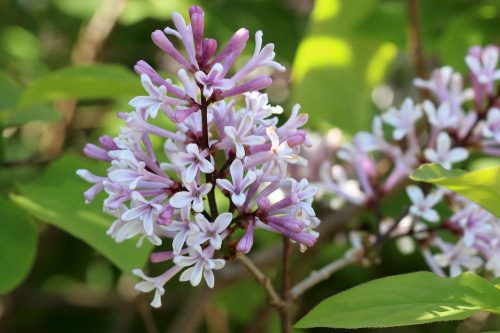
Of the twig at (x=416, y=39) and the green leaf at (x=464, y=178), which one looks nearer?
the green leaf at (x=464, y=178)

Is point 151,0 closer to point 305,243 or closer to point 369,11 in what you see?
point 369,11

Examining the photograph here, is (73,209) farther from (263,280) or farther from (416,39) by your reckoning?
(416,39)

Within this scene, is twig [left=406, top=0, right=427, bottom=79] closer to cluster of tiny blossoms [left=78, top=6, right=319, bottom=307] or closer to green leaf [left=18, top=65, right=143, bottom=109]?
green leaf [left=18, top=65, right=143, bottom=109]

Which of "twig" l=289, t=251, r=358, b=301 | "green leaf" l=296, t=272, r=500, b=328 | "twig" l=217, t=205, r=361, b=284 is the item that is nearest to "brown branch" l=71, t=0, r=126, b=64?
"twig" l=217, t=205, r=361, b=284

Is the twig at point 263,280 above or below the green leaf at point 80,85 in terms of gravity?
below

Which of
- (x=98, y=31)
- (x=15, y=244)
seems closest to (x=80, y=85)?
(x=15, y=244)

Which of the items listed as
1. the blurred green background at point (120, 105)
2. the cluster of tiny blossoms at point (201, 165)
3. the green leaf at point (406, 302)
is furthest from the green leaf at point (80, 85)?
the green leaf at point (406, 302)

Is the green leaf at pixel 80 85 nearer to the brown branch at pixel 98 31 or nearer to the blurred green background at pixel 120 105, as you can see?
the blurred green background at pixel 120 105
